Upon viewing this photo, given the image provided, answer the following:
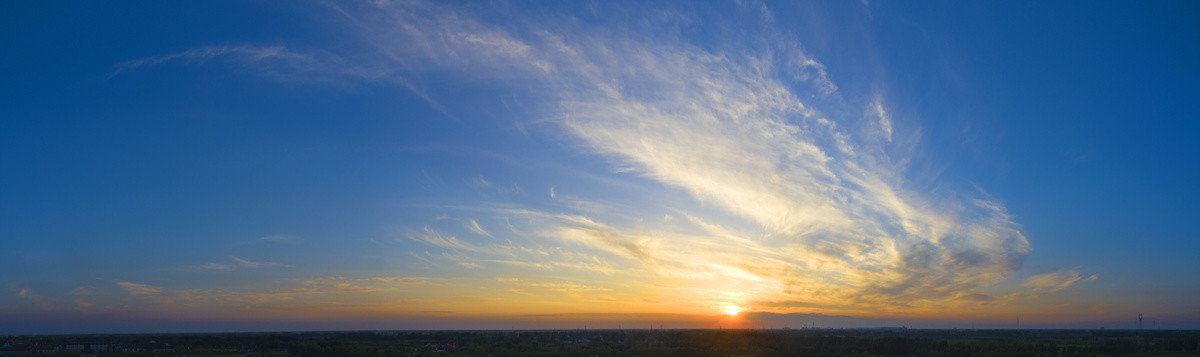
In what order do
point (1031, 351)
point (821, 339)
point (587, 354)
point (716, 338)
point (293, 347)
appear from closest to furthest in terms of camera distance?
point (1031, 351), point (587, 354), point (293, 347), point (821, 339), point (716, 338)

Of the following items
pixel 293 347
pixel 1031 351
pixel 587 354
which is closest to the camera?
pixel 1031 351

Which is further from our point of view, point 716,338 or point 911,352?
point 716,338

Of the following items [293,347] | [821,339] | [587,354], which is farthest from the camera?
[821,339]

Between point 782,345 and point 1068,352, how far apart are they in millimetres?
25861

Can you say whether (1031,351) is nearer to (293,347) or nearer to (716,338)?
(716,338)

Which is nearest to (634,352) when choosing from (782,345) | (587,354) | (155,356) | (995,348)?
(587,354)

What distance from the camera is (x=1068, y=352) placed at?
5431 cm

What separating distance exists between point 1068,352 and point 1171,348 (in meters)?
15.9

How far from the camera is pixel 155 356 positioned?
185 ft

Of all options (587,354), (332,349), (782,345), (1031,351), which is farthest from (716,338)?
(332,349)

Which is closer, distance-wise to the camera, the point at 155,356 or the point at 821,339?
the point at 155,356

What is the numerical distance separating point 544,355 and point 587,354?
453 centimetres

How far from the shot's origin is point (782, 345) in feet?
231

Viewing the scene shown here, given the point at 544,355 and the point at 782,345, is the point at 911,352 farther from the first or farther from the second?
the point at 544,355
